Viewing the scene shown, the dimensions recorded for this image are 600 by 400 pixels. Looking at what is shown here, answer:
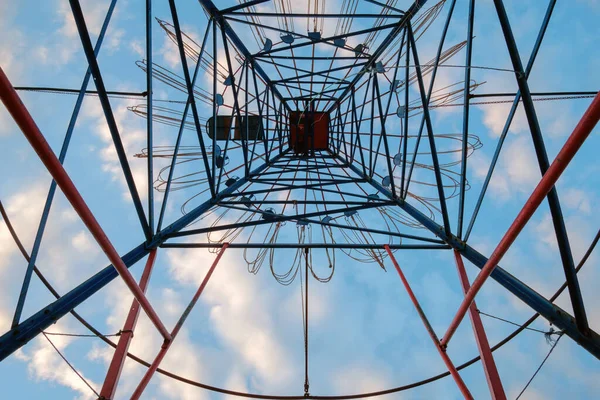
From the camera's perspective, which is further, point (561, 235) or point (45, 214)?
point (45, 214)

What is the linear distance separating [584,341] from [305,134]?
40.9ft

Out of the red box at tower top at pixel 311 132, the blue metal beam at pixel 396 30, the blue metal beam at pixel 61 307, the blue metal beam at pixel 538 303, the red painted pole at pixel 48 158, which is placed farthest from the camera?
the red box at tower top at pixel 311 132

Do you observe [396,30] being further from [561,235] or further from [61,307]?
[61,307]

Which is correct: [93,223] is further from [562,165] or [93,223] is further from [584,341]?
[584,341]

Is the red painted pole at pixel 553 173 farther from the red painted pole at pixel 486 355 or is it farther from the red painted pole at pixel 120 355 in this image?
the red painted pole at pixel 120 355

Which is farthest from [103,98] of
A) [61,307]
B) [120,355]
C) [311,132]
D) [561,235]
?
[311,132]

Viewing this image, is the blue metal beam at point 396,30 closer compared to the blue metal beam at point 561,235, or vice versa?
the blue metal beam at point 561,235

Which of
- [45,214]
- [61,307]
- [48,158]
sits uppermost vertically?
[45,214]

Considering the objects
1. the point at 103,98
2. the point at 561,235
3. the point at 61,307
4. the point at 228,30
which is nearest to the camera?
the point at 561,235

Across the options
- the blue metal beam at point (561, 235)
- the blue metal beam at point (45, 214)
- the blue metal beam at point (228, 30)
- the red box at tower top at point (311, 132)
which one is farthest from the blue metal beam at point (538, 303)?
the red box at tower top at point (311, 132)

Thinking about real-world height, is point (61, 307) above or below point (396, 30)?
below

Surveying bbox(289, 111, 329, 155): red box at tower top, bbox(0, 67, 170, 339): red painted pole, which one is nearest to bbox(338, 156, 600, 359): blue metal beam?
bbox(0, 67, 170, 339): red painted pole

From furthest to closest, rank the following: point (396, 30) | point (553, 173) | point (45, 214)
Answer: point (396, 30), point (45, 214), point (553, 173)

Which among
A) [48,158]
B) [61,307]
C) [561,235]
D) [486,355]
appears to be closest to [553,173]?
[561,235]
